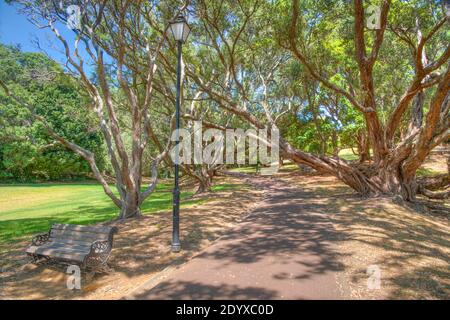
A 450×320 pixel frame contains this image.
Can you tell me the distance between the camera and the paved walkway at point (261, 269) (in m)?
4.46

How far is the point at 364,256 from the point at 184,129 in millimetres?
17502

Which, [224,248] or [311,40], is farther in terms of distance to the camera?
[311,40]

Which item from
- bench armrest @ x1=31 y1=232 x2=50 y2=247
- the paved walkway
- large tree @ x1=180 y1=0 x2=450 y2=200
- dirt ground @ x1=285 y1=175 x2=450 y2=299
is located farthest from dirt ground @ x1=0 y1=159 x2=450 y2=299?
large tree @ x1=180 y1=0 x2=450 y2=200

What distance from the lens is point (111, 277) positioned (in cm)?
549

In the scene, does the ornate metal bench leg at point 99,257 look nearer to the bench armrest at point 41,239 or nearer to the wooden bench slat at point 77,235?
the wooden bench slat at point 77,235

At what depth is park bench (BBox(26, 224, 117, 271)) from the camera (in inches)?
216

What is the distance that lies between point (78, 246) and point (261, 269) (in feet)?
11.9

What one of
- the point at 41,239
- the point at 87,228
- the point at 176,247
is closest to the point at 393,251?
the point at 176,247

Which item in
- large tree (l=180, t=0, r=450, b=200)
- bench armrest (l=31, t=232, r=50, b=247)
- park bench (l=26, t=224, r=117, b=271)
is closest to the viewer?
park bench (l=26, t=224, r=117, b=271)

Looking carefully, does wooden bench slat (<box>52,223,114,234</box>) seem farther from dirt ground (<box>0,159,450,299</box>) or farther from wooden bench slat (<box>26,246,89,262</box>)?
dirt ground (<box>0,159,450,299</box>)

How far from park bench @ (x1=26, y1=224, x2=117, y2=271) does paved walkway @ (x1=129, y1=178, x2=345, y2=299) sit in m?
1.33

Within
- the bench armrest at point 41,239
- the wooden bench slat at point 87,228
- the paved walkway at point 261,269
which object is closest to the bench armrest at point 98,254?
the wooden bench slat at point 87,228
